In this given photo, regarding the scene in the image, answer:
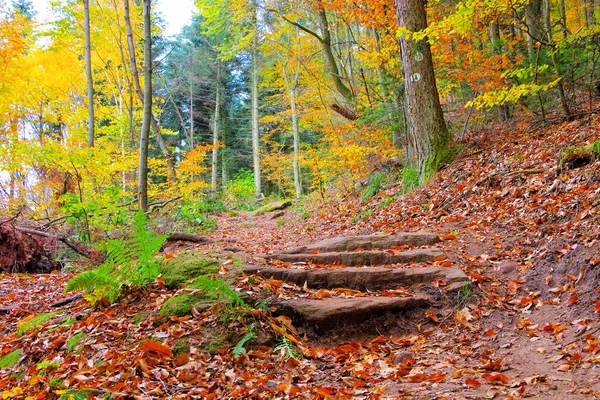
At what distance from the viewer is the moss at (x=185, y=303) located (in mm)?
3533

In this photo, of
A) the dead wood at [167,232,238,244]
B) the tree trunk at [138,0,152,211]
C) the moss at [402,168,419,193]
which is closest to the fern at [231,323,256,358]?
the dead wood at [167,232,238,244]

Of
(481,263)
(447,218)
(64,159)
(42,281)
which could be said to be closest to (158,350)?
(481,263)

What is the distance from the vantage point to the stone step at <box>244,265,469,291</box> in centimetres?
438

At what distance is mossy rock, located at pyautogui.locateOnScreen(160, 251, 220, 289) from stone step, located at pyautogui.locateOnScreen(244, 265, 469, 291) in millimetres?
428

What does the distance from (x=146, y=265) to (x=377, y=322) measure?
2.49 meters

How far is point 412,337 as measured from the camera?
3.61 m

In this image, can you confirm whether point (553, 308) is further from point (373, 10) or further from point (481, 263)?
point (373, 10)

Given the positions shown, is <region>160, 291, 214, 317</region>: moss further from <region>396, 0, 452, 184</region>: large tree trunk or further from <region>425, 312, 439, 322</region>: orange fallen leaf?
<region>396, 0, 452, 184</region>: large tree trunk

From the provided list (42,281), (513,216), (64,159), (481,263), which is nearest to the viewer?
(481,263)

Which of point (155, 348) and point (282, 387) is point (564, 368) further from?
point (155, 348)

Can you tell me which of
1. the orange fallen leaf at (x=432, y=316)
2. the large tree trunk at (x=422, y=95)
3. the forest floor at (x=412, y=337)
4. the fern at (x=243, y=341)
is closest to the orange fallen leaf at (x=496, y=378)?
the forest floor at (x=412, y=337)

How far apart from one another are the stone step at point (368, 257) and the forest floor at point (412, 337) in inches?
8.1

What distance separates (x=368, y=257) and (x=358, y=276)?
75 centimetres

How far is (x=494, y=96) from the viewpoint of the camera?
7.31m
